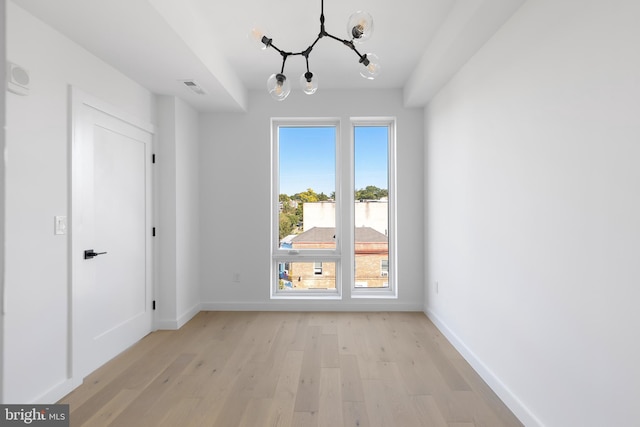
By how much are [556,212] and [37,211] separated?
117 inches

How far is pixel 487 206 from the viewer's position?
7.93 feet

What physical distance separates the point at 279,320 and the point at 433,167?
243 cm

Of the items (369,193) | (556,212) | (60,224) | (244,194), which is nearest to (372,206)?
(369,193)

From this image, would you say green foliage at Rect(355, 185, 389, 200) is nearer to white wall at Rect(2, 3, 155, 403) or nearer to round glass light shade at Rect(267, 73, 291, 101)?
round glass light shade at Rect(267, 73, 291, 101)

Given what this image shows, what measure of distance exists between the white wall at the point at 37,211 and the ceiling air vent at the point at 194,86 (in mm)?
841

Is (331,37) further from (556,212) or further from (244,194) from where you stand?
(244,194)

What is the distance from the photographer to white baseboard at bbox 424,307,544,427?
6.24 feet

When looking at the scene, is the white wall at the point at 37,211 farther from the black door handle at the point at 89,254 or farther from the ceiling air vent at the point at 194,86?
the ceiling air vent at the point at 194,86

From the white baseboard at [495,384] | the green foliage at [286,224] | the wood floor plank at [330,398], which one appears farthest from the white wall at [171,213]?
the white baseboard at [495,384]

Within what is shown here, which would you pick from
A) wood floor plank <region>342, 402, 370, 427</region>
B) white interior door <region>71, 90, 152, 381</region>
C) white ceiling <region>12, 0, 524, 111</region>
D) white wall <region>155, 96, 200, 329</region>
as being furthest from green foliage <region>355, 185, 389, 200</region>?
wood floor plank <region>342, 402, 370, 427</region>

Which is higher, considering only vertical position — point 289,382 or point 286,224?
point 286,224

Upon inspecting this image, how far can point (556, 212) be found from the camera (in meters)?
1.69

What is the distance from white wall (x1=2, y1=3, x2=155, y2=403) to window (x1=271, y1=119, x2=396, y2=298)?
2325 millimetres

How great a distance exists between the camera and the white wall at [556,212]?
51.9 inches
